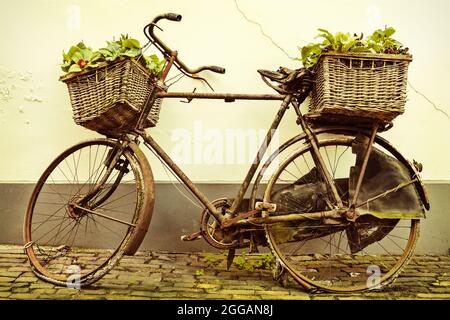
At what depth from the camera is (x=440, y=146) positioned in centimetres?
429

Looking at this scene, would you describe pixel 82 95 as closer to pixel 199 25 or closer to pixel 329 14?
pixel 199 25

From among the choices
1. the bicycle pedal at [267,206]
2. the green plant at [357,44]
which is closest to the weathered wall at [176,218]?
the bicycle pedal at [267,206]

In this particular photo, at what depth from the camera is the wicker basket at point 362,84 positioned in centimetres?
305

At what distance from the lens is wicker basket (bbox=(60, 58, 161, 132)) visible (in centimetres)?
310

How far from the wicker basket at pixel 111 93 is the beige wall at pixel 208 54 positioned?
1.01m

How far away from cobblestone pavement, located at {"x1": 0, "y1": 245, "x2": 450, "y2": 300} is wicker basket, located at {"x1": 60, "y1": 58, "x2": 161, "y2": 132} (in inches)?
47.2

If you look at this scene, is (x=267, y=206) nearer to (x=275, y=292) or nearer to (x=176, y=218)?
(x=275, y=292)

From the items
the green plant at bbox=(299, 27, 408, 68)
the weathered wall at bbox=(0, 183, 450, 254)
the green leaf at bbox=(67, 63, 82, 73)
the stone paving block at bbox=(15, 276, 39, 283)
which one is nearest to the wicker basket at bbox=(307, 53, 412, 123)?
the green plant at bbox=(299, 27, 408, 68)

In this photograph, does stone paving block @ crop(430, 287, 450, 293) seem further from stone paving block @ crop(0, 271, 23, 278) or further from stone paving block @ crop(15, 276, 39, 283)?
stone paving block @ crop(0, 271, 23, 278)

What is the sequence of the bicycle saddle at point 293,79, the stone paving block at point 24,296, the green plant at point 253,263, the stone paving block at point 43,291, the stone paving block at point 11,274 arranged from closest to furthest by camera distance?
the stone paving block at point 24,296 < the stone paving block at point 43,291 < the bicycle saddle at point 293,79 < the stone paving block at point 11,274 < the green plant at point 253,263

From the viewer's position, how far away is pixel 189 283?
3320 millimetres

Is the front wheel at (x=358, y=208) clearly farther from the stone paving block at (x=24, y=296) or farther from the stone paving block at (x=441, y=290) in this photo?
the stone paving block at (x=24, y=296)

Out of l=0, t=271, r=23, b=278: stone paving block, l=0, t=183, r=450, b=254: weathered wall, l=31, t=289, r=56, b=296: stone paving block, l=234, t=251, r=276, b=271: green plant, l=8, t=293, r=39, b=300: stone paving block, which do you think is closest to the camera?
l=8, t=293, r=39, b=300: stone paving block
